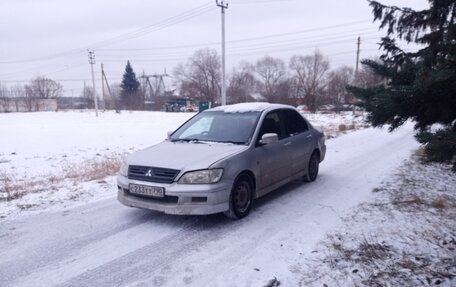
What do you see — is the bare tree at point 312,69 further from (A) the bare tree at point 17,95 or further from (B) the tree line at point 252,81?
(A) the bare tree at point 17,95

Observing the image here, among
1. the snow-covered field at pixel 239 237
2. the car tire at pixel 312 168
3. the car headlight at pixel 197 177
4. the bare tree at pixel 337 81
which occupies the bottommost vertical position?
the snow-covered field at pixel 239 237

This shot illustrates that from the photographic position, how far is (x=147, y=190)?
4723mm

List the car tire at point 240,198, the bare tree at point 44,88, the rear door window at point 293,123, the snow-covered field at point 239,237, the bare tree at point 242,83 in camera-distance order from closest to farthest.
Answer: the snow-covered field at point 239,237, the car tire at point 240,198, the rear door window at point 293,123, the bare tree at point 242,83, the bare tree at point 44,88

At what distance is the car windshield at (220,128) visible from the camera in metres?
5.62

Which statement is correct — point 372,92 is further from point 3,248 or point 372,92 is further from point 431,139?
point 3,248

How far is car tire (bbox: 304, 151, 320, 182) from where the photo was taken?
7176 mm

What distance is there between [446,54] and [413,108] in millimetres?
537

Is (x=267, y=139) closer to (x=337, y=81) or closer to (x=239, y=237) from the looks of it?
(x=239, y=237)

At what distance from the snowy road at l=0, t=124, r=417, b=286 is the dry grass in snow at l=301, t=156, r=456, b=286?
0.24 metres

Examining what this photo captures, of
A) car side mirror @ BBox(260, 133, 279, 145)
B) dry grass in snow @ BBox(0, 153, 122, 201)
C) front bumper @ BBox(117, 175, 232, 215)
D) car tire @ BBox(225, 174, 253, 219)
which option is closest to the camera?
front bumper @ BBox(117, 175, 232, 215)

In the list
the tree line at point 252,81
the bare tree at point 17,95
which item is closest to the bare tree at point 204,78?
the tree line at point 252,81

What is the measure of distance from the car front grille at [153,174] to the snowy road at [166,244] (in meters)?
0.69

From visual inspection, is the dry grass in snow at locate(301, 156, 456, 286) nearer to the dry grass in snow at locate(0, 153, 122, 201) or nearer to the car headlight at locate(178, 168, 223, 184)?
the car headlight at locate(178, 168, 223, 184)

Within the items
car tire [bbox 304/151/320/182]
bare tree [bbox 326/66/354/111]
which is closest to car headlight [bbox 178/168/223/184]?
car tire [bbox 304/151/320/182]
